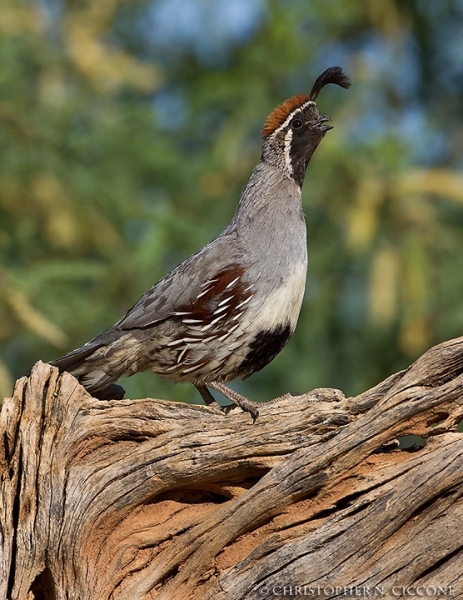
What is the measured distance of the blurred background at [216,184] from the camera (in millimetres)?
9883

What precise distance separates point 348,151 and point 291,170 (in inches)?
173

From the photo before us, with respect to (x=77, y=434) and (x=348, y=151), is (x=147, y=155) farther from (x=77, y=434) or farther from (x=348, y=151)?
(x=77, y=434)

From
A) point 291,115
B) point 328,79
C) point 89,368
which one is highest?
point 328,79

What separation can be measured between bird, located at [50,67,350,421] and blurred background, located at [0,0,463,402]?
150cm

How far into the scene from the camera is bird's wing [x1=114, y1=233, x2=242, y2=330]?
6.46 m

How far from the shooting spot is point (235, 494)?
5.39 m

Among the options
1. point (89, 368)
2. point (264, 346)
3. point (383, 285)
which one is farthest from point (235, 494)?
point (383, 285)

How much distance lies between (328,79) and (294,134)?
1.80ft

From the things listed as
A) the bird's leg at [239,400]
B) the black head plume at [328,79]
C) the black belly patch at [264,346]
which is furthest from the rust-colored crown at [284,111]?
the bird's leg at [239,400]

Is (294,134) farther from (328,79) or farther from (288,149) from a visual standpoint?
(328,79)

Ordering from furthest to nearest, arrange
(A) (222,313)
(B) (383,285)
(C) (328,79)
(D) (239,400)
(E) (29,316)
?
(B) (383,285)
(E) (29,316)
(C) (328,79)
(A) (222,313)
(D) (239,400)

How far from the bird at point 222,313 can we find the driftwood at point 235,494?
31.1 inches

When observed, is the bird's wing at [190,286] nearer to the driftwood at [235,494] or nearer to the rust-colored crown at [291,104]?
the rust-colored crown at [291,104]

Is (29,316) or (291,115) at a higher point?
(29,316)
